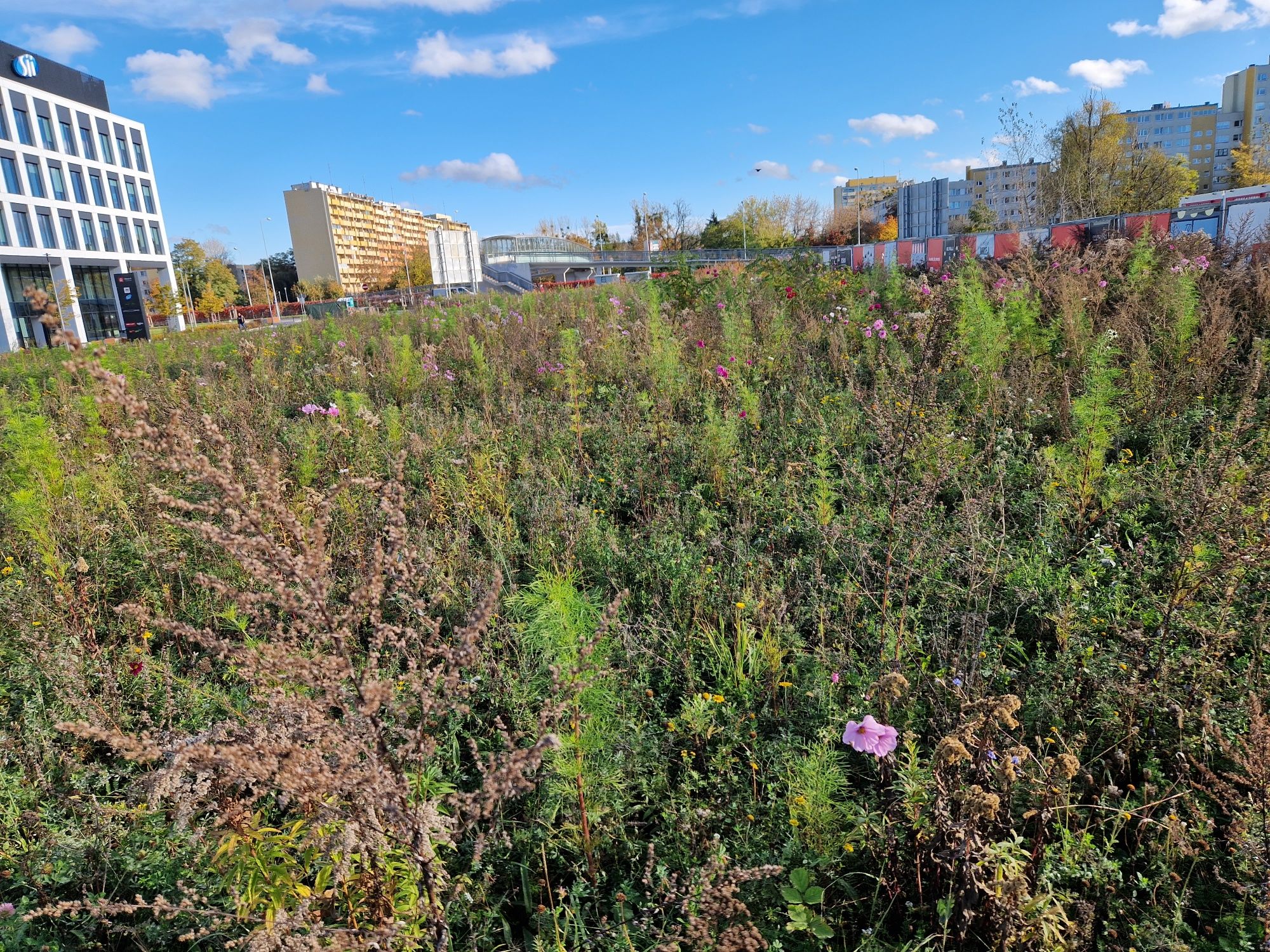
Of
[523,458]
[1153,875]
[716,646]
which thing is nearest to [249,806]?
[716,646]

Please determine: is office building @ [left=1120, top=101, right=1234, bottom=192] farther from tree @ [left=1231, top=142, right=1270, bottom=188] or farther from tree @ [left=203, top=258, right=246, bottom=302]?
tree @ [left=203, top=258, right=246, bottom=302]

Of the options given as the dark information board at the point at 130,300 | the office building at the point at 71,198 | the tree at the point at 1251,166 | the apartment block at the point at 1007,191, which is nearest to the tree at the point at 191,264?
the office building at the point at 71,198

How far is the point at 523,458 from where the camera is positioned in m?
4.64

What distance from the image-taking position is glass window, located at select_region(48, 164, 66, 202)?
131ft

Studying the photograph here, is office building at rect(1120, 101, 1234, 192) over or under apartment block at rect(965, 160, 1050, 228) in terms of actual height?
over

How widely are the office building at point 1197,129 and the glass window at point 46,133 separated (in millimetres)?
135391

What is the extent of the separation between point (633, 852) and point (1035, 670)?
1606 millimetres

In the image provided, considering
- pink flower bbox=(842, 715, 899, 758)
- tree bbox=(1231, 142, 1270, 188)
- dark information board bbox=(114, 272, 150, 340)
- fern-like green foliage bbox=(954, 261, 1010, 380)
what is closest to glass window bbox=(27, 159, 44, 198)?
dark information board bbox=(114, 272, 150, 340)

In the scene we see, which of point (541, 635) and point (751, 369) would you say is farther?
point (751, 369)

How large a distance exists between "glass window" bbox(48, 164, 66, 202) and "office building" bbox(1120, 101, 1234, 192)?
13570cm

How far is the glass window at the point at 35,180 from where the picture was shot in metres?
38.2

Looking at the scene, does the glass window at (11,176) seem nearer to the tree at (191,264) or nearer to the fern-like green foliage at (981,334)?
the tree at (191,264)

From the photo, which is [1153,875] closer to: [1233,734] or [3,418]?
[1233,734]

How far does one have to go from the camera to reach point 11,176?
36.7 metres
